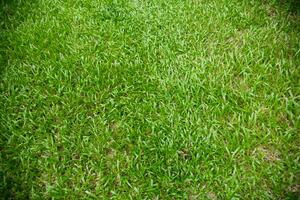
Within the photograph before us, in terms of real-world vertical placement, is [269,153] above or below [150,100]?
above

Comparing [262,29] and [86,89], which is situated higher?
[262,29]

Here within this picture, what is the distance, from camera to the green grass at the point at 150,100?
3.20 m

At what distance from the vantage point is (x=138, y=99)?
155 inches

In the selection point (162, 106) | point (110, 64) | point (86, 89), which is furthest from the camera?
point (110, 64)

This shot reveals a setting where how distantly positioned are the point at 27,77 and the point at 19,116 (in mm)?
629

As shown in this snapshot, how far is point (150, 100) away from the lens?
154 inches

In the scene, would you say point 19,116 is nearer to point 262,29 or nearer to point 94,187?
point 94,187

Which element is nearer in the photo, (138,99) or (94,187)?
(94,187)

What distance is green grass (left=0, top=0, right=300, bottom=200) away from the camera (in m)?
3.20

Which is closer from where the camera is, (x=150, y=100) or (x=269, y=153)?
(x=269, y=153)

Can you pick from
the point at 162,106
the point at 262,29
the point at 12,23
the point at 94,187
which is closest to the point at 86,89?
the point at 162,106

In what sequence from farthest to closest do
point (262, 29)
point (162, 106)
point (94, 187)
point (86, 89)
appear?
1. point (262, 29)
2. point (86, 89)
3. point (162, 106)
4. point (94, 187)

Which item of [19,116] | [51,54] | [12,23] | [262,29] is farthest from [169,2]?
[19,116]

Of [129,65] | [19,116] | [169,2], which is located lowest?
[19,116]
